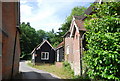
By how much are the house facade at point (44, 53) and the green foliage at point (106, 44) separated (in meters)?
30.7

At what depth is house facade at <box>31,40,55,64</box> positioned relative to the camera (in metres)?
36.2

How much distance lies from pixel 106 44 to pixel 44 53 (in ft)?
107

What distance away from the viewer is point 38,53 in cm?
3634

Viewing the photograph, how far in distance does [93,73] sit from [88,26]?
224 cm

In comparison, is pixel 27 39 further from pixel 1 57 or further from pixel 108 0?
pixel 108 0

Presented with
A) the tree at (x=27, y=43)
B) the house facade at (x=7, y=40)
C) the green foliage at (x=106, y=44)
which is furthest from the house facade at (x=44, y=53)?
the green foliage at (x=106, y=44)

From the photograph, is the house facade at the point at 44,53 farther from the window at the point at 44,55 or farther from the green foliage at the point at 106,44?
the green foliage at the point at 106,44

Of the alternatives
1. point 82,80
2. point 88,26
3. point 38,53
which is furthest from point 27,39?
point 88,26

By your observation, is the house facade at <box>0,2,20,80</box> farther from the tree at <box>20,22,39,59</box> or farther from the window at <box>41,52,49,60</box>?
the tree at <box>20,22,39,59</box>

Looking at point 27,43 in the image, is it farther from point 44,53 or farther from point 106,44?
point 106,44

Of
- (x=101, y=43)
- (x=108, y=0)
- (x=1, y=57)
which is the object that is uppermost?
(x=108, y=0)

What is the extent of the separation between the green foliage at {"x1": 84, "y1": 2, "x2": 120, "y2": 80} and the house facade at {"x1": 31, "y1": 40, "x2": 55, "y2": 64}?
30710 mm

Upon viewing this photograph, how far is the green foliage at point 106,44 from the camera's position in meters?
5.28

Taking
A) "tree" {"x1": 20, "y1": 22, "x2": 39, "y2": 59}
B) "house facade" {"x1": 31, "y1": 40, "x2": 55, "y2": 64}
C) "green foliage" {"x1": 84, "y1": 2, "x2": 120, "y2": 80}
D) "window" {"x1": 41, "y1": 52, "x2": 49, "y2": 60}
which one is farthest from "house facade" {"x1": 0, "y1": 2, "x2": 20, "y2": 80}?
"tree" {"x1": 20, "y1": 22, "x2": 39, "y2": 59}
